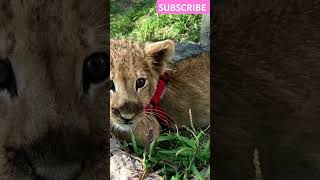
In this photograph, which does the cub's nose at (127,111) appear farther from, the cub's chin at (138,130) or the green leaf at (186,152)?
the green leaf at (186,152)

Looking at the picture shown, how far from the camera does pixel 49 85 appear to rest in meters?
0.65

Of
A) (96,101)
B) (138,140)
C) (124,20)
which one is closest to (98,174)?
(96,101)

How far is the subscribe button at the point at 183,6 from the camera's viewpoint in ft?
2.65

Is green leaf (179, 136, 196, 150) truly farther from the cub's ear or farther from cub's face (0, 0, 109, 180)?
cub's face (0, 0, 109, 180)

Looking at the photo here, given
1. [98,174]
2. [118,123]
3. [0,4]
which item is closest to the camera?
[0,4]

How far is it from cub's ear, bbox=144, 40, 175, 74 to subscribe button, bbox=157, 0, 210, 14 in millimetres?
176

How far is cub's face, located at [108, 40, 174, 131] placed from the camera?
3.28 feet

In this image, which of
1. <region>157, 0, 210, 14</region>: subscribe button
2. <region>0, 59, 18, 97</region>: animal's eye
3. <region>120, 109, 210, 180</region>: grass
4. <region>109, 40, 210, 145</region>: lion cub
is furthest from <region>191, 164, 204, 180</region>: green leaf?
<region>0, 59, 18, 97</region>: animal's eye

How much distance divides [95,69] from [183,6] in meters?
0.20

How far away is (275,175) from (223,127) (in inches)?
4.6

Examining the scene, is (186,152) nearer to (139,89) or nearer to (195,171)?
(195,171)

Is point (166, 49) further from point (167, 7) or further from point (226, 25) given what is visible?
point (226, 25)

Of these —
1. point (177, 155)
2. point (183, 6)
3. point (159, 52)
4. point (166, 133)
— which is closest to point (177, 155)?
point (177, 155)

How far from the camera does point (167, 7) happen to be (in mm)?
827
